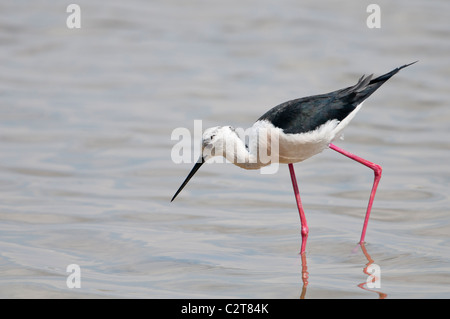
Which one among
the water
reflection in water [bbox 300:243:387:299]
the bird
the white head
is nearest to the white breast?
the bird

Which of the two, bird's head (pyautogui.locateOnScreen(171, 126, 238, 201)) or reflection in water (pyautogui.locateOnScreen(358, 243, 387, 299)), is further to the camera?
bird's head (pyautogui.locateOnScreen(171, 126, 238, 201))

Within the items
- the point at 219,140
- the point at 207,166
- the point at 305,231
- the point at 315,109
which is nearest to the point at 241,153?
the point at 219,140

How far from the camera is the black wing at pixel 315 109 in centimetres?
643

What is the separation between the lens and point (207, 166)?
29.2 feet

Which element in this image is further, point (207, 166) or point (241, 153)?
point (207, 166)

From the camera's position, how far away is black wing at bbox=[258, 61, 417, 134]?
6.43m

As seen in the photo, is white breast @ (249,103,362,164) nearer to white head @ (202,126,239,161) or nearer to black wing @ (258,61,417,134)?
black wing @ (258,61,417,134)

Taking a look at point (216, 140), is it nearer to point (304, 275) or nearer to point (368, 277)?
point (304, 275)

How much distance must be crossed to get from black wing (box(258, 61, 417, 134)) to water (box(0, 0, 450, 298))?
988 mm

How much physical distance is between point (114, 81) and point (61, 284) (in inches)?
265

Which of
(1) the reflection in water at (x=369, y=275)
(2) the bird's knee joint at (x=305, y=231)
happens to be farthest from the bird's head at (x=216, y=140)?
(1) the reflection in water at (x=369, y=275)

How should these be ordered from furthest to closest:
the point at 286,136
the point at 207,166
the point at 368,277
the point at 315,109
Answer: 1. the point at 207,166
2. the point at 315,109
3. the point at 286,136
4. the point at 368,277

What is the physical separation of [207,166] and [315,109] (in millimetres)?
2557

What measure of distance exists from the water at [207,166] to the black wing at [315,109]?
988 mm
